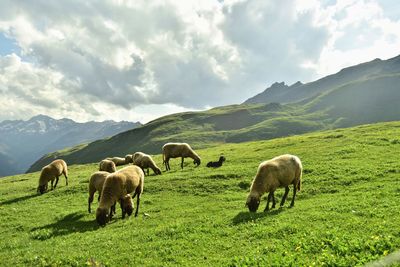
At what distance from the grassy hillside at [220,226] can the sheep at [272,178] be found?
1066 mm

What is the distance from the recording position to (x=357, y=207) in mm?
19094

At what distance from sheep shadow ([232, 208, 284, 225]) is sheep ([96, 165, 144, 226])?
24.4ft

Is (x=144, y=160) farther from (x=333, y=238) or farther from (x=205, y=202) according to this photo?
(x=333, y=238)

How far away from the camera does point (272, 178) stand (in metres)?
21.8

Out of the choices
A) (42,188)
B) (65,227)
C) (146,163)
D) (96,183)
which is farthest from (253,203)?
(42,188)

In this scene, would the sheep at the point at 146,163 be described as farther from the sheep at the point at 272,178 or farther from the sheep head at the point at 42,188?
the sheep at the point at 272,178

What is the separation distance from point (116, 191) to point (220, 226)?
7301 mm

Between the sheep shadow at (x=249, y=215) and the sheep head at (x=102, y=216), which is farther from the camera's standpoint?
the sheep head at (x=102, y=216)

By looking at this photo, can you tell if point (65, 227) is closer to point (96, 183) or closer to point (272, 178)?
point (96, 183)

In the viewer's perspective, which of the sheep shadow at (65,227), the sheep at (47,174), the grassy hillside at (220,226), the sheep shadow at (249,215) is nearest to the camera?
the grassy hillside at (220,226)

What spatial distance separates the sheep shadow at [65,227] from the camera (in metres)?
21.0

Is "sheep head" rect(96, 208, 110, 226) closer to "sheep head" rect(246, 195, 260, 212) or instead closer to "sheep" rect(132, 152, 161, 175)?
"sheep head" rect(246, 195, 260, 212)

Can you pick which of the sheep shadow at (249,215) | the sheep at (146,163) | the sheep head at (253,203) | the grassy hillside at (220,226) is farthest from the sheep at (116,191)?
the sheep at (146,163)

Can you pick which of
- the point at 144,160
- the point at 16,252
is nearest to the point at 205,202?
the point at 16,252
